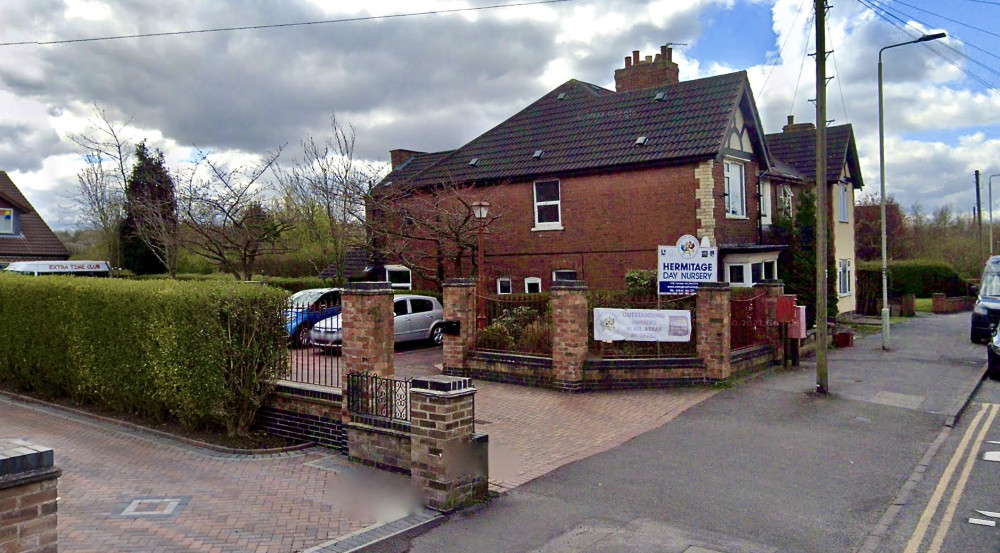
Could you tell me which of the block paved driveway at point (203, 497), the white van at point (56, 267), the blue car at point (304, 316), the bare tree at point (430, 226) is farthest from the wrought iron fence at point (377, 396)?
the white van at point (56, 267)

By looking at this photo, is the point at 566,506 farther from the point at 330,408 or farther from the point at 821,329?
the point at 821,329

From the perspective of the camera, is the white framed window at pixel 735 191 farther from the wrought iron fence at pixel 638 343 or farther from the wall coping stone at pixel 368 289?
the wall coping stone at pixel 368 289

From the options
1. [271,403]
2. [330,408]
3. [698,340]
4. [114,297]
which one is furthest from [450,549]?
[698,340]

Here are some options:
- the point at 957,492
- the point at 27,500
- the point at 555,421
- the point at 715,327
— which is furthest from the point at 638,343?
the point at 27,500

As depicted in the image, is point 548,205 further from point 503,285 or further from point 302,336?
point 302,336

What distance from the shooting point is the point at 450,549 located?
20.0ft

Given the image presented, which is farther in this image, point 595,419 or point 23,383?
point 23,383

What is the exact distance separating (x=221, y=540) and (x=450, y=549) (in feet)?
6.42

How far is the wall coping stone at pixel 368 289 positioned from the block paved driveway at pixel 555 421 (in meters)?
2.48

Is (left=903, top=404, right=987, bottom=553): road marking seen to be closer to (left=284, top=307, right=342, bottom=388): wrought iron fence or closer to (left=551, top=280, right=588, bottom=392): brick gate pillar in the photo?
(left=551, top=280, right=588, bottom=392): brick gate pillar

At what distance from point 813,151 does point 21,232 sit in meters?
37.5

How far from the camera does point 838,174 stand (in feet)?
90.2

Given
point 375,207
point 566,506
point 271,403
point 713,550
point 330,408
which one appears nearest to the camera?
point 713,550

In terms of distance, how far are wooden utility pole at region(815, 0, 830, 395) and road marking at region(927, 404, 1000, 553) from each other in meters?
2.59
